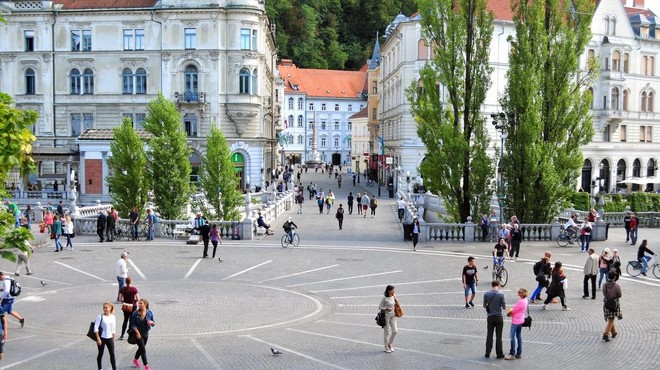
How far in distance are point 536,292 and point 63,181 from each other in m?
46.7

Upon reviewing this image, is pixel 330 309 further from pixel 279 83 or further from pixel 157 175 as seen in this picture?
pixel 279 83

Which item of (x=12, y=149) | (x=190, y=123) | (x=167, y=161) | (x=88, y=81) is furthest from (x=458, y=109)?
(x=88, y=81)

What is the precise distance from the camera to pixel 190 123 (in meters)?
60.7

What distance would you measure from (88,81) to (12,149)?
50.5 metres

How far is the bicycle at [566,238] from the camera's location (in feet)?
111

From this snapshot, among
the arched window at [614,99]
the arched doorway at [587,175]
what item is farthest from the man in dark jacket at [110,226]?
the arched window at [614,99]

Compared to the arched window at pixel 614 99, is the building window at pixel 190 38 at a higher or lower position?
higher

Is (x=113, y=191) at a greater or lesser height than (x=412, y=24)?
lesser

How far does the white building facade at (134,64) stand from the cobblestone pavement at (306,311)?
1144 inches

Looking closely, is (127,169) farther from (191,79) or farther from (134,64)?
(134,64)

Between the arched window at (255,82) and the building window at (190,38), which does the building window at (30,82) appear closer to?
the building window at (190,38)

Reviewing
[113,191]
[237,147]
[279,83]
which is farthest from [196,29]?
[279,83]

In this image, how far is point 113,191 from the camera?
37344mm

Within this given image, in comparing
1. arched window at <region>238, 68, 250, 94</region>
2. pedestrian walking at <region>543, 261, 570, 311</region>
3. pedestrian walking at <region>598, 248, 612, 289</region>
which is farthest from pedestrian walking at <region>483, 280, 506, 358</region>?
arched window at <region>238, 68, 250, 94</region>
